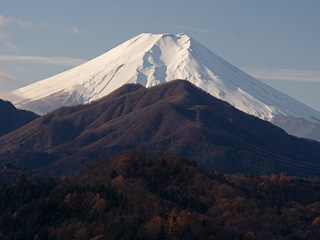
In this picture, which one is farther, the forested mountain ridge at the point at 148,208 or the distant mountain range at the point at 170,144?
the distant mountain range at the point at 170,144

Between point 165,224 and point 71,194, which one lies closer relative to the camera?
point 165,224

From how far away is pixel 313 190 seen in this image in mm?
112875

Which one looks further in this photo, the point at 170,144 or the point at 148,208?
the point at 170,144

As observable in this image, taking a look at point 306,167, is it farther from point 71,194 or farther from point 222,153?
point 71,194

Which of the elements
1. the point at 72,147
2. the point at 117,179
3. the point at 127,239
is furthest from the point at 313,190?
the point at 72,147

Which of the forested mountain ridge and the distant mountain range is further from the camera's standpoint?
the distant mountain range

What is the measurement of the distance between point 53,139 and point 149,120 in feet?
70.8

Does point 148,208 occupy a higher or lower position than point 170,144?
lower

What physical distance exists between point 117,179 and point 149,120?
4361 inches

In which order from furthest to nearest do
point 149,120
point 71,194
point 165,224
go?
point 149,120 < point 71,194 < point 165,224

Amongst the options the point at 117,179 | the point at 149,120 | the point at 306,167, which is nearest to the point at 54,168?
the point at 149,120

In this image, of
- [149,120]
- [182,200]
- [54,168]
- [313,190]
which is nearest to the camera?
[182,200]

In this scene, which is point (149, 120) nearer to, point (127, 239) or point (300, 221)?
point (300, 221)

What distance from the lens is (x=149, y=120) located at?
193 meters
